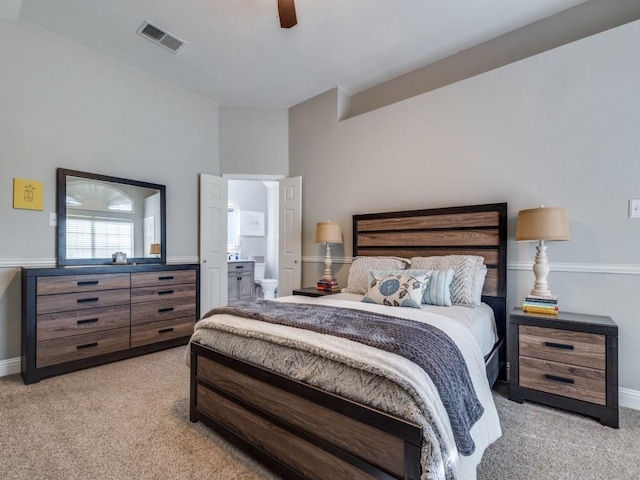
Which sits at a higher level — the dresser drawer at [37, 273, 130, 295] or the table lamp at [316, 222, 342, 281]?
the table lamp at [316, 222, 342, 281]

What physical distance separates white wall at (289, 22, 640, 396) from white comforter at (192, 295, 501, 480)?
1324 mm

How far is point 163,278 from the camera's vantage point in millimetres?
3395

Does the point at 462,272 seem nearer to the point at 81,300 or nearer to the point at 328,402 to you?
the point at 328,402

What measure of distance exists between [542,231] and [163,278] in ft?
11.4

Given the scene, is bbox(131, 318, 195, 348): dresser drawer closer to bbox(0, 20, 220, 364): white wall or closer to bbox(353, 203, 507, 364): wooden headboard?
bbox(0, 20, 220, 364): white wall

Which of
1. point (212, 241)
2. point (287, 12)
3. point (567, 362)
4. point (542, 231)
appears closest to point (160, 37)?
point (287, 12)

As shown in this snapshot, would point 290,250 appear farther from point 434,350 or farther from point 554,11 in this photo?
point 554,11

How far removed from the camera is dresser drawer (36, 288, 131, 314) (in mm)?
2627

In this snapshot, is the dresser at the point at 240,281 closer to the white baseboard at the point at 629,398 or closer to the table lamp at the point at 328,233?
the table lamp at the point at 328,233

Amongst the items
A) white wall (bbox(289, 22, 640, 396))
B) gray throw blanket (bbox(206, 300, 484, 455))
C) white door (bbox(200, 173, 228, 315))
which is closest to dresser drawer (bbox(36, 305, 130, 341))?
white door (bbox(200, 173, 228, 315))

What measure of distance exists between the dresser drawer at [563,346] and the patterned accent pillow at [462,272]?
1.28 feet

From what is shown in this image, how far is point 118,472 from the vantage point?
1531mm

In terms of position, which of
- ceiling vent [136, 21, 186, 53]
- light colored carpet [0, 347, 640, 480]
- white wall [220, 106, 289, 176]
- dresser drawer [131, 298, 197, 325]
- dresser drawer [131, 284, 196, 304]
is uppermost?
ceiling vent [136, 21, 186, 53]

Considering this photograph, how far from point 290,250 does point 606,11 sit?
12.6 ft
